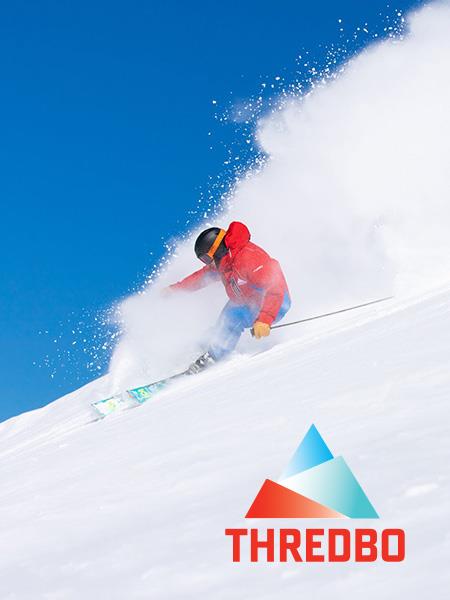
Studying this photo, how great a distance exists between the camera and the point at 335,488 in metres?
1.89

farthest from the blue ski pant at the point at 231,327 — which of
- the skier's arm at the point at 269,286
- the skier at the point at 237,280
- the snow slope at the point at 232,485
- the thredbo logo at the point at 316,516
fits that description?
the thredbo logo at the point at 316,516

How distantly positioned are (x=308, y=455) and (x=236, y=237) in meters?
5.61

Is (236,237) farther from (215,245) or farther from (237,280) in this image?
(237,280)

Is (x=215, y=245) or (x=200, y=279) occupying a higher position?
(x=200, y=279)

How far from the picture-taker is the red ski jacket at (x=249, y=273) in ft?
24.5

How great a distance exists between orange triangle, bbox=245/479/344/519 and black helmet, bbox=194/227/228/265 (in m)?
5.80

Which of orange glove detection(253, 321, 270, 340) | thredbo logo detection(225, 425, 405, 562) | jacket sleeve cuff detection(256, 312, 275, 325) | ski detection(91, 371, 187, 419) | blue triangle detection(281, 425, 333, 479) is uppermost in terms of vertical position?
jacket sleeve cuff detection(256, 312, 275, 325)

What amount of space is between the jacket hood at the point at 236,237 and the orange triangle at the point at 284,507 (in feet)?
18.9

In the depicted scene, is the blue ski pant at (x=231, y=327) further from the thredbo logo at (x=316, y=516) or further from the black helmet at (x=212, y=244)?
the thredbo logo at (x=316, y=516)

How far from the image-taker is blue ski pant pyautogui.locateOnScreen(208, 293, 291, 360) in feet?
25.2

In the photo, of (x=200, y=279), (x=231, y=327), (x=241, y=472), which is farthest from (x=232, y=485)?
(x=200, y=279)

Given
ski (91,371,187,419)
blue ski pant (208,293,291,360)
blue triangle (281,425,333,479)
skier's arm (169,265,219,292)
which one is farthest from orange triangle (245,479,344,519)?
skier's arm (169,265,219,292)

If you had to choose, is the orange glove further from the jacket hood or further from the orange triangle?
the orange triangle

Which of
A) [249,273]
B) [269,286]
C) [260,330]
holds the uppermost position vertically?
[249,273]
